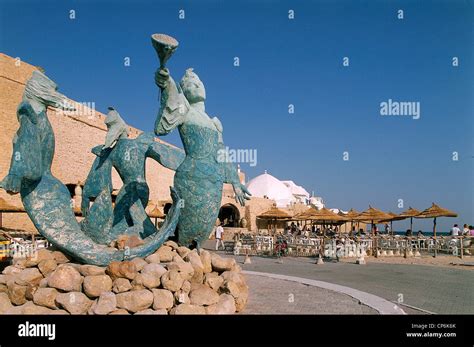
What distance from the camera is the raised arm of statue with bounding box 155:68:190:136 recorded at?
5445 mm

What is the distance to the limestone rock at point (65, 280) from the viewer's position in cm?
435

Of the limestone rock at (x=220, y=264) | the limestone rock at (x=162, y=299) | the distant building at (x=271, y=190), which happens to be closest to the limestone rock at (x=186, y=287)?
the limestone rock at (x=162, y=299)

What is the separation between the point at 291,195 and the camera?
176 feet

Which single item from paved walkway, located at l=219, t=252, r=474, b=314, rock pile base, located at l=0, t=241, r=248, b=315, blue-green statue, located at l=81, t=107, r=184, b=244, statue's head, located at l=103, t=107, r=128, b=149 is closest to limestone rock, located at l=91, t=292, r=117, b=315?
rock pile base, located at l=0, t=241, r=248, b=315

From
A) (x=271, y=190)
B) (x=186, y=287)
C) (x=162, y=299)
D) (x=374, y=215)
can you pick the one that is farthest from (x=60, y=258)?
(x=271, y=190)

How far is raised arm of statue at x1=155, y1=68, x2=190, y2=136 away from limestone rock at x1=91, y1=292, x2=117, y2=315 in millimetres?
2392

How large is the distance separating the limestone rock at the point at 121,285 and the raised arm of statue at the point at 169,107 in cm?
219

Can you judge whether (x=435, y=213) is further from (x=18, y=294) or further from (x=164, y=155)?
(x=18, y=294)

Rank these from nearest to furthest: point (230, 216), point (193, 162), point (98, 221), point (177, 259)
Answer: point (177, 259), point (193, 162), point (98, 221), point (230, 216)

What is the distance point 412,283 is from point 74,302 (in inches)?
284

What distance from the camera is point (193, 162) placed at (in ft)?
18.1

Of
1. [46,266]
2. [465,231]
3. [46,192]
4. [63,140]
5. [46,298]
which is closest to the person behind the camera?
[46,298]
